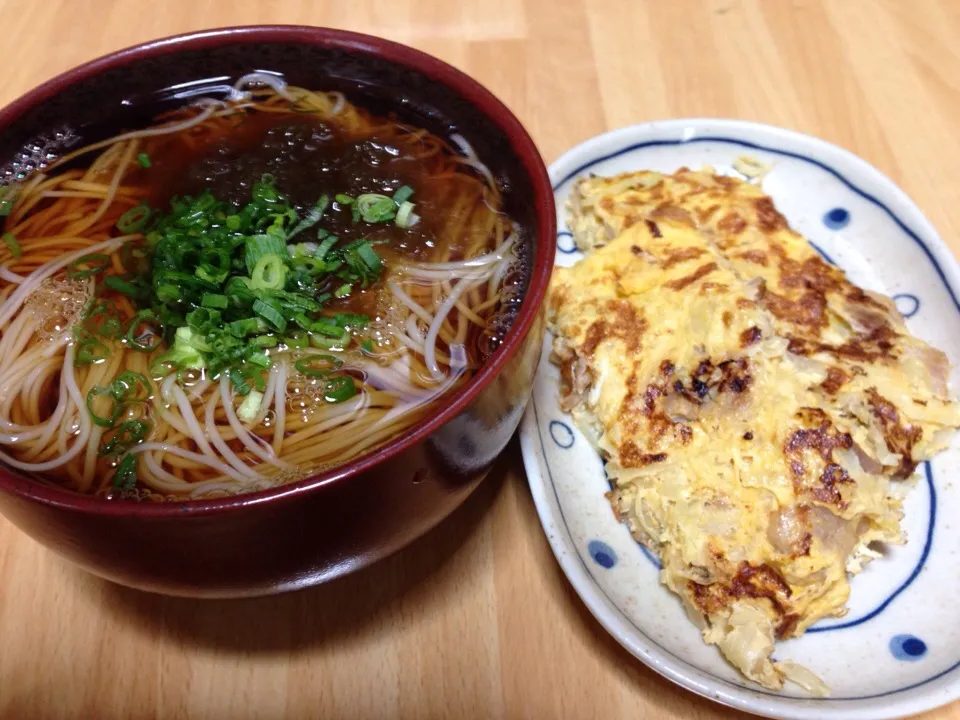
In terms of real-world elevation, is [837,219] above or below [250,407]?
below

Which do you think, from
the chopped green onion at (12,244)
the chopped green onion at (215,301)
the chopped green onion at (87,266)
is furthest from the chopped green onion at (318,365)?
the chopped green onion at (12,244)

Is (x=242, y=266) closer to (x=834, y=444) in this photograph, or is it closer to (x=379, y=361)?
(x=379, y=361)

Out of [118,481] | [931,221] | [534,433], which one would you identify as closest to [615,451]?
[534,433]

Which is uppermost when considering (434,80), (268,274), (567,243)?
(434,80)

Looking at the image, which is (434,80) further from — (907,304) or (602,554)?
(907,304)

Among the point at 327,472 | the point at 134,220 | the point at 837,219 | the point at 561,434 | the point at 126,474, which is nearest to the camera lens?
the point at 327,472

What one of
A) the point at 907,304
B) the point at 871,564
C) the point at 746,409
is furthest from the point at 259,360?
the point at 907,304

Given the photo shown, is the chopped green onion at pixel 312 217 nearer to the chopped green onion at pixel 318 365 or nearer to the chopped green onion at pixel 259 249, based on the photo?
the chopped green onion at pixel 259 249
